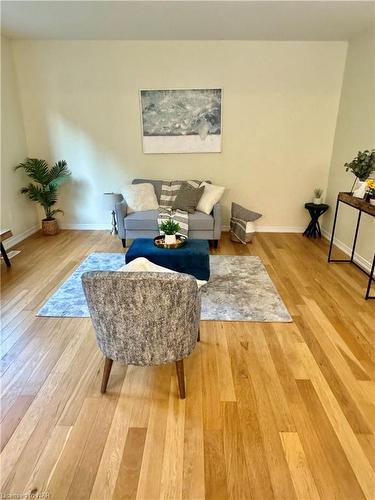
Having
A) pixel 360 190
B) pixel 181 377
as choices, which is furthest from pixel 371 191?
pixel 181 377

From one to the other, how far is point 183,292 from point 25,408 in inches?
46.4

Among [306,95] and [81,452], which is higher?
[306,95]

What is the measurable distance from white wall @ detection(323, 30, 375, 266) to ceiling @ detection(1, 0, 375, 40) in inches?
12.3

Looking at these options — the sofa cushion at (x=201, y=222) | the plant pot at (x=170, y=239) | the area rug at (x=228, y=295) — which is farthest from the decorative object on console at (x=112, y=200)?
the plant pot at (x=170, y=239)

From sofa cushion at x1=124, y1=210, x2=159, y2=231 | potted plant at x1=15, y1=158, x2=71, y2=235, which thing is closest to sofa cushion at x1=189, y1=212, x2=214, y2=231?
sofa cushion at x1=124, y1=210, x2=159, y2=231

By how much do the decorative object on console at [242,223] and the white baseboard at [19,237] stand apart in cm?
317

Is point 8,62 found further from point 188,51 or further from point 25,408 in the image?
point 25,408

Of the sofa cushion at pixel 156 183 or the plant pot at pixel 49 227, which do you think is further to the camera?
the plant pot at pixel 49 227

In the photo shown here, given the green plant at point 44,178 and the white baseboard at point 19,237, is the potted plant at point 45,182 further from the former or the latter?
the white baseboard at point 19,237

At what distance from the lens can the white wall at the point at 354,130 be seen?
3.48 m

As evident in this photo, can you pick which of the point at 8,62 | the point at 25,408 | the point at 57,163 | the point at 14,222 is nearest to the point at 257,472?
the point at 25,408

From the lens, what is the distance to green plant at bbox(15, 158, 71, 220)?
4348 millimetres

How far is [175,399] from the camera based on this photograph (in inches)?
68.7

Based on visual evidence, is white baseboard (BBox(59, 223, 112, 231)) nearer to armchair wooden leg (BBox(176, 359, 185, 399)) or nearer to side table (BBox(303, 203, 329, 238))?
side table (BBox(303, 203, 329, 238))
